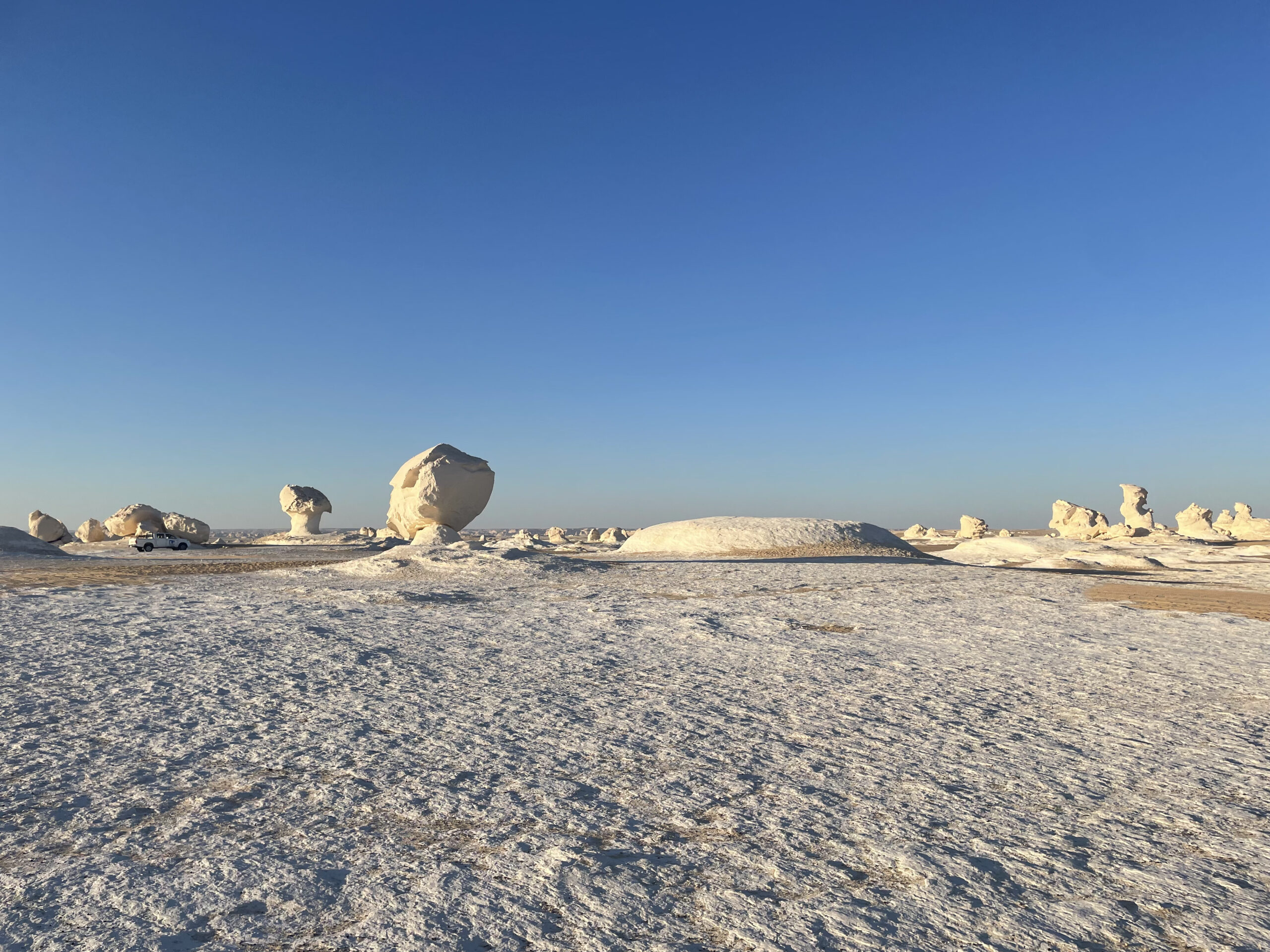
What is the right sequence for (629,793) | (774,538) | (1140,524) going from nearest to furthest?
(629,793) → (774,538) → (1140,524)

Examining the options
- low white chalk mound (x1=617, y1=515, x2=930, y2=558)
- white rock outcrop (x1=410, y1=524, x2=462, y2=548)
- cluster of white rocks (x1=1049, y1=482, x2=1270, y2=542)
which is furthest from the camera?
cluster of white rocks (x1=1049, y1=482, x2=1270, y2=542)

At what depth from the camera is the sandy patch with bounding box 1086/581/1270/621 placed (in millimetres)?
8773

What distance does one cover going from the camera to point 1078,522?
4244cm

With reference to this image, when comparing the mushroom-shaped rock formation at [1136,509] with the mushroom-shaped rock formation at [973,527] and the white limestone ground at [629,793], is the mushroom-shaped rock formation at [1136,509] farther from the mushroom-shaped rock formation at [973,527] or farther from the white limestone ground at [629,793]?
the white limestone ground at [629,793]

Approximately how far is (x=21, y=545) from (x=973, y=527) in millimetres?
48770

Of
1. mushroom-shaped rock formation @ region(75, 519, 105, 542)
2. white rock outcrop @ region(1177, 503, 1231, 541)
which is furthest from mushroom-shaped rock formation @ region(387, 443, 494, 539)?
white rock outcrop @ region(1177, 503, 1231, 541)

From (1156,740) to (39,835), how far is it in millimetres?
4919

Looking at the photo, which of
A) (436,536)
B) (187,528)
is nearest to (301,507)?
(187,528)

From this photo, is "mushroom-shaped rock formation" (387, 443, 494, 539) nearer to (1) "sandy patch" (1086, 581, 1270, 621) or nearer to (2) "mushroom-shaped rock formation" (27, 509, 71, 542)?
(1) "sandy patch" (1086, 581, 1270, 621)

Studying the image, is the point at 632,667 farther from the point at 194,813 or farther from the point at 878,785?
the point at 194,813

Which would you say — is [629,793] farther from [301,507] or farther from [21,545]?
[301,507]

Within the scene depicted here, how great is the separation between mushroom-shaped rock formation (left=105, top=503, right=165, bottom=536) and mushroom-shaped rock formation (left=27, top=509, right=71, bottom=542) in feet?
Answer: 10.0

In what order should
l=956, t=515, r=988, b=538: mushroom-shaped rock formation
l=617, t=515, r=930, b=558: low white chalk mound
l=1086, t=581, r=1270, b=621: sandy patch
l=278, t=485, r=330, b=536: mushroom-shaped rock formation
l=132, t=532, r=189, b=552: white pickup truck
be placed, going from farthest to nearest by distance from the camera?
1. l=956, t=515, r=988, b=538: mushroom-shaped rock formation
2. l=278, t=485, r=330, b=536: mushroom-shaped rock formation
3. l=132, t=532, r=189, b=552: white pickup truck
4. l=617, t=515, r=930, b=558: low white chalk mound
5. l=1086, t=581, r=1270, b=621: sandy patch

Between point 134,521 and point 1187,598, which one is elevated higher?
point 134,521
